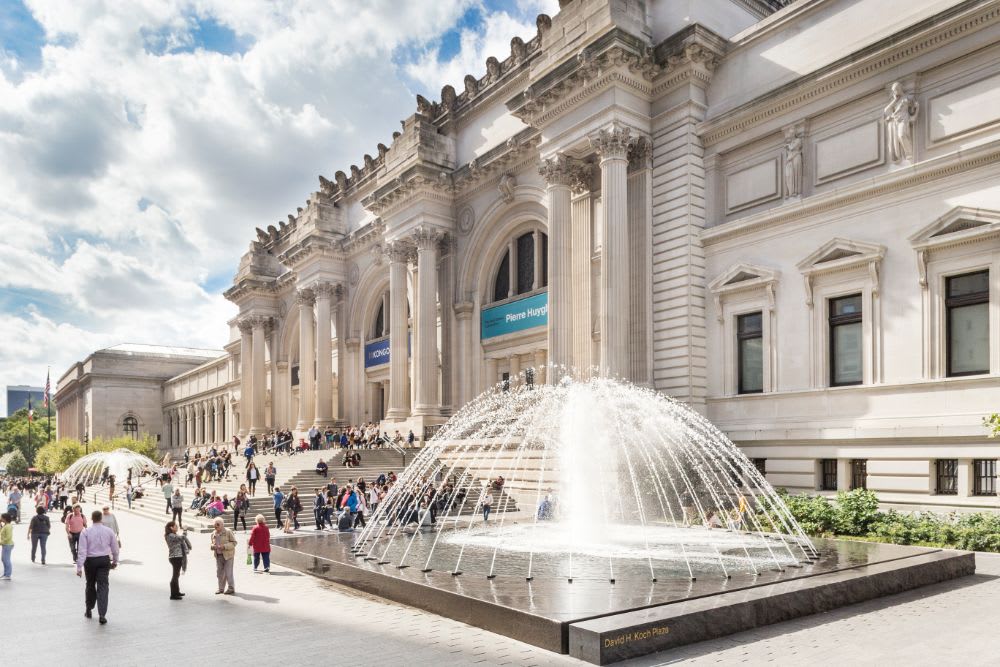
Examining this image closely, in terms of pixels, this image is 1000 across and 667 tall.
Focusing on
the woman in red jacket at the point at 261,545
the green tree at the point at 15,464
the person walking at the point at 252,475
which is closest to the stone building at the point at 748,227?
the person walking at the point at 252,475

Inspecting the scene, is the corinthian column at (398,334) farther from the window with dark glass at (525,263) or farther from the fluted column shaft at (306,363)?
the fluted column shaft at (306,363)

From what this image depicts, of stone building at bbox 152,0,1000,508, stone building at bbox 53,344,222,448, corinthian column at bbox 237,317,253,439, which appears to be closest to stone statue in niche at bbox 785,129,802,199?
stone building at bbox 152,0,1000,508

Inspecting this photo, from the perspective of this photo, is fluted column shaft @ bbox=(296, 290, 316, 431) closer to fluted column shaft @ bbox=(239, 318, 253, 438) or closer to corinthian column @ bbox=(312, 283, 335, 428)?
corinthian column @ bbox=(312, 283, 335, 428)

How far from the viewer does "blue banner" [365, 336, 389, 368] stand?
44.4m

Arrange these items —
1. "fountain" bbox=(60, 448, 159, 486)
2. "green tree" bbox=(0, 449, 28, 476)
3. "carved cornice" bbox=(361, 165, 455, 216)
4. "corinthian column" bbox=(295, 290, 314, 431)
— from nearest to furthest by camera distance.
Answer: "carved cornice" bbox=(361, 165, 455, 216), "corinthian column" bbox=(295, 290, 314, 431), "fountain" bbox=(60, 448, 159, 486), "green tree" bbox=(0, 449, 28, 476)

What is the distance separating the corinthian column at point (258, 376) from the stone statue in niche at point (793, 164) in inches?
1718

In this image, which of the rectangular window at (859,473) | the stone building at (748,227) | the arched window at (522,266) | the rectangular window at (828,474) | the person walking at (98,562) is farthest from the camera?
the arched window at (522,266)

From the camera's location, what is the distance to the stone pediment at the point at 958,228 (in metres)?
18.2

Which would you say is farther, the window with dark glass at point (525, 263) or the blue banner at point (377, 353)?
the blue banner at point (377, 353)

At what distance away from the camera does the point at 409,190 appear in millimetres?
38188

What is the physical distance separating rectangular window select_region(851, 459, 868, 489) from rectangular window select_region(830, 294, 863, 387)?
216cm

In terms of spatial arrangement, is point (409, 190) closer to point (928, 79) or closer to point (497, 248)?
point (497, 248)

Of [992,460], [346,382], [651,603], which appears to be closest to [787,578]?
[651,603]

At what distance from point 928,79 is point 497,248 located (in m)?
20.0
